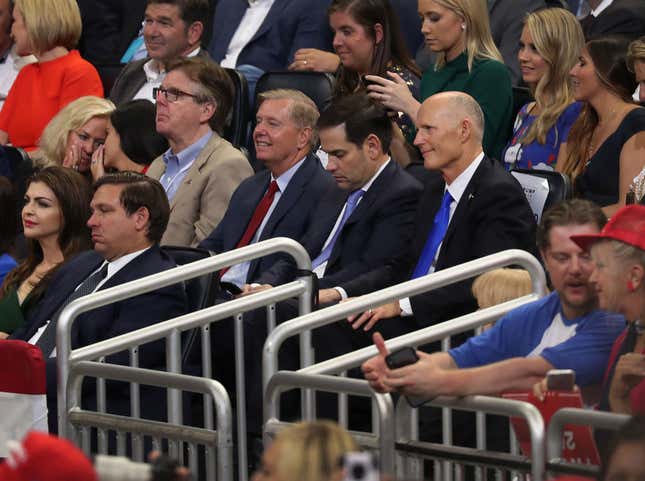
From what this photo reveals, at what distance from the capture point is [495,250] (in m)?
6.19

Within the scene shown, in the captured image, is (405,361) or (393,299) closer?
(405,361)

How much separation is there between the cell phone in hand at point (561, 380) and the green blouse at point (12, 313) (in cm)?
334

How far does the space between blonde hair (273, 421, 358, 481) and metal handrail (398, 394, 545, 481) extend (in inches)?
45.4

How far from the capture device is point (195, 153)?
311 inches

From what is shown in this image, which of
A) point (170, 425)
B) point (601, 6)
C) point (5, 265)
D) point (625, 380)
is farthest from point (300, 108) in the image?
point (625, 380)

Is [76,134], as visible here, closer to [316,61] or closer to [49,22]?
[49,22]

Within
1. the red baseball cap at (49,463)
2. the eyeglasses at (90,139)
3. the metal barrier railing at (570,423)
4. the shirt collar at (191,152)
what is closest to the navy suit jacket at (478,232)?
the shirt collar at (191,152)

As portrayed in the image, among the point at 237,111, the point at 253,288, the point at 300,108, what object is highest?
the point at 300,108

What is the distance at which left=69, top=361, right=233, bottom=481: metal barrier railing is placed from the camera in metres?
4.77

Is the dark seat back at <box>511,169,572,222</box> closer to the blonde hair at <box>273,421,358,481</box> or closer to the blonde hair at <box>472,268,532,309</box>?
the blonde hair at <box>472,268,532,309</box>

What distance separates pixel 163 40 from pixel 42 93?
2.95ft

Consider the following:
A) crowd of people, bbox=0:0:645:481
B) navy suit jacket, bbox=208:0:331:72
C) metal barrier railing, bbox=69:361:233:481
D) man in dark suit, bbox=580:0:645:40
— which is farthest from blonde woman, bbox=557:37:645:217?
metal barrier railing, bbox=69:361:233:481

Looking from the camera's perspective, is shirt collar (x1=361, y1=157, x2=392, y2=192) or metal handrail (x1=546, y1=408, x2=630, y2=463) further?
shirt collar (x1=361, y1=157, x2=392, y2=192)

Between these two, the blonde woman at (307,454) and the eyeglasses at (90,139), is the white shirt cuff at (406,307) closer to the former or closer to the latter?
the eyeglasses at (90,139)
